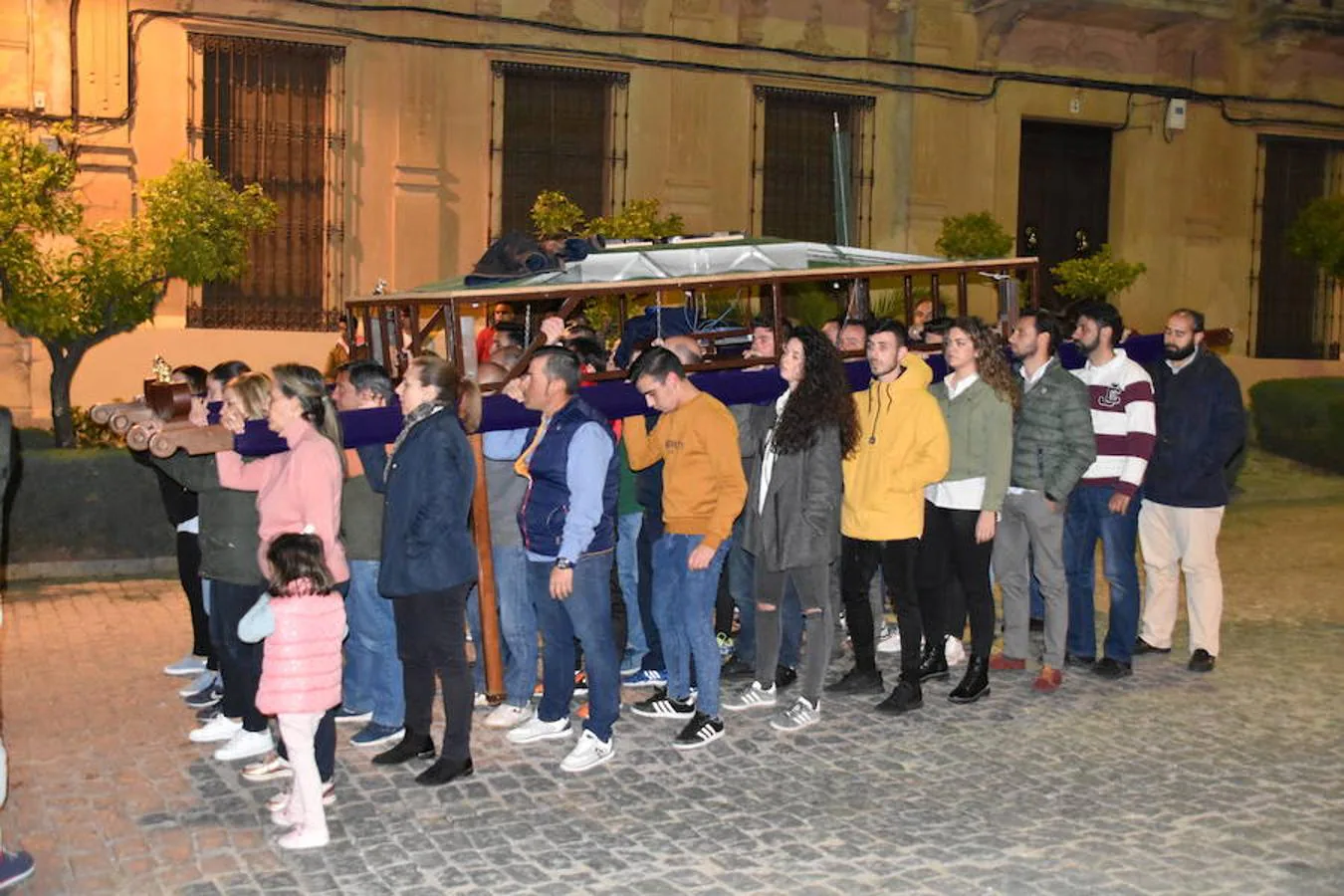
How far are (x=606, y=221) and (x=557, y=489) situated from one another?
333 inches

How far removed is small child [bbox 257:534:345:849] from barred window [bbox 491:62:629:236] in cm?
1058

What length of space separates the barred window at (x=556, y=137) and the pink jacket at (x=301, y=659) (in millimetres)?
10658

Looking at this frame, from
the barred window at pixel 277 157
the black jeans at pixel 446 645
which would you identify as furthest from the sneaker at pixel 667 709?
the barred window at pixel 277 157

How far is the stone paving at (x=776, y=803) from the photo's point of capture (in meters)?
5.45

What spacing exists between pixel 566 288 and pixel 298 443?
A: 2.05 meters

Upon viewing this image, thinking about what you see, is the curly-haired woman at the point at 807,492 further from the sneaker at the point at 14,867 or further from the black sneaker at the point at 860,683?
the sneaker at the point at 14,867

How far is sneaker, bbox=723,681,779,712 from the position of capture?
7.74m

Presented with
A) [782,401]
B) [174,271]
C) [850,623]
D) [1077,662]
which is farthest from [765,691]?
[174,271]

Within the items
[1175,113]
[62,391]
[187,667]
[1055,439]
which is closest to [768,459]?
[1055,439]

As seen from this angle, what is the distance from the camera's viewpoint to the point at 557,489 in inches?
269

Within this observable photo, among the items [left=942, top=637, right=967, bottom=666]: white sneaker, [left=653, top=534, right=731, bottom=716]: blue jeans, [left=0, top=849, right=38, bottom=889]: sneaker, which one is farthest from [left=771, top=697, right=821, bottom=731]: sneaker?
[left=0, top=849, right=38, bottom=889]: sneaker

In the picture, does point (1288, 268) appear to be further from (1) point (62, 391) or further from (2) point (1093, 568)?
(1) point (62, 391)

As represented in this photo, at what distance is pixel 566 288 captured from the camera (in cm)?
802

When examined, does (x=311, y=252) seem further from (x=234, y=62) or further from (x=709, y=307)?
(x=709, y=307)
